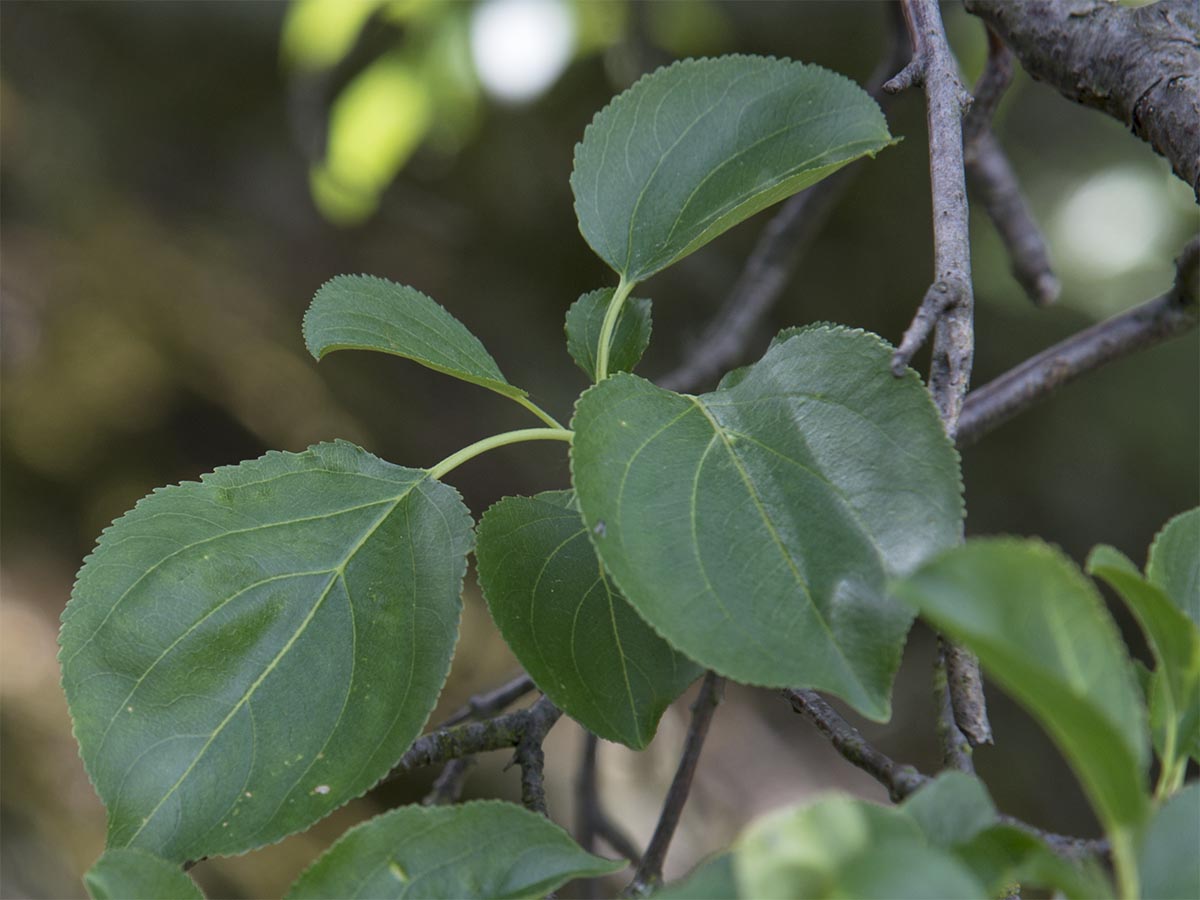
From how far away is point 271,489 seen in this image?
0.52m

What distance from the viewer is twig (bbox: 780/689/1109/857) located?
37 cm

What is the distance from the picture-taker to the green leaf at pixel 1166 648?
0.31 metres

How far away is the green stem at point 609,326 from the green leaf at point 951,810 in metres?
0.33

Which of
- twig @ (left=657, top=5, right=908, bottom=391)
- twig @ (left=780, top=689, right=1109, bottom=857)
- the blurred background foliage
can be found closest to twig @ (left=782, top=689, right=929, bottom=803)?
twig @ (left=780, top=689, right=1109, bottom=857)

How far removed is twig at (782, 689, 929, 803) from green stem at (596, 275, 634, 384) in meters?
0.21

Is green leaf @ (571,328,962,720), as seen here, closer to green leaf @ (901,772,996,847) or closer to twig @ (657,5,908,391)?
green leaf @ (901,772,996,847)

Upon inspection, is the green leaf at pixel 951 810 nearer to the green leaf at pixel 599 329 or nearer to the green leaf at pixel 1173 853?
the green leaf at pixel 1173 853

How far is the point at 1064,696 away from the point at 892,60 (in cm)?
101

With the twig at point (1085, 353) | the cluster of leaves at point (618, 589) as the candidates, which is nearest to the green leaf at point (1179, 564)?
the cluster of leaves at point (618, 589)

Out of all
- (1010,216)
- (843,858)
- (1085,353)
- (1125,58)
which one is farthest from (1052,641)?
(1010,216)

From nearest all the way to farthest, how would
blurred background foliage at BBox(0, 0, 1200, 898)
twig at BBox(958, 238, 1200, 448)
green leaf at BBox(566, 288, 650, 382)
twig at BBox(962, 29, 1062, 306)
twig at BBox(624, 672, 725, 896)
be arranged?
twig at BBox(624, 672, 725, 896), green leaf at BBox(566, 288, 650, 382), twig at BBox(958, 238, 1200, 448), twig at BBox(962, 29, 1062, 306), blurred background foliage at BBox(0, 0, 1200, 898)

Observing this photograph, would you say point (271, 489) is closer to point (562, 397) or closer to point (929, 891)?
point (929, 891)

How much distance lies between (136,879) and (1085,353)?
2.70ft

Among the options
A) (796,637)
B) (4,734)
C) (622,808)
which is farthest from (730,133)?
(4,734)
